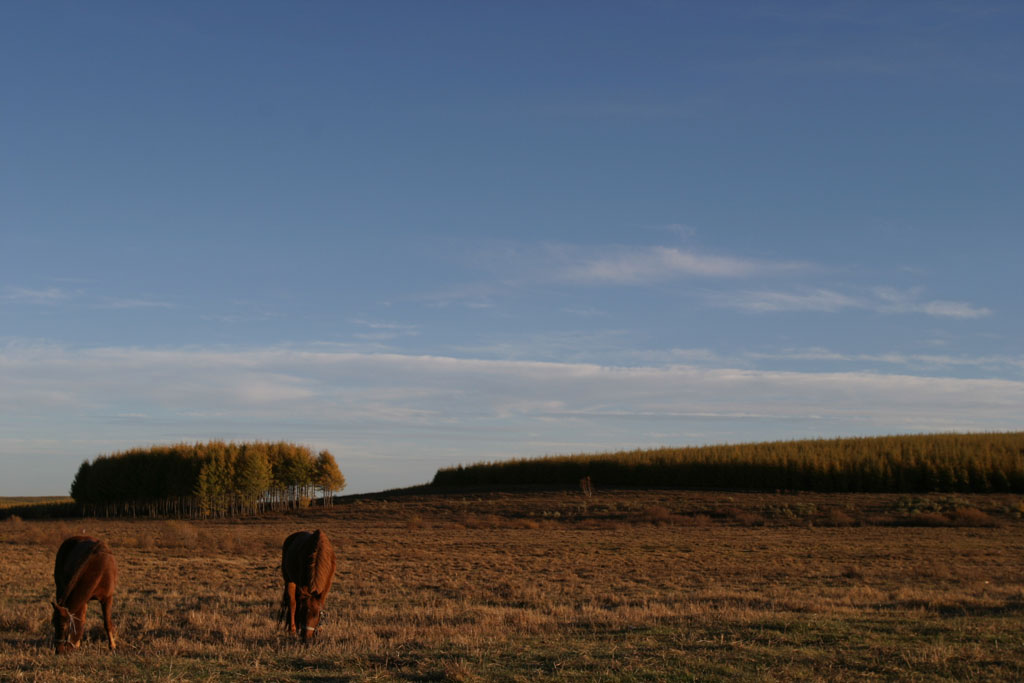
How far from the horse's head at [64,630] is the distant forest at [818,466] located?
2774 inches

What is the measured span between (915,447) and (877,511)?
2412 centimetres

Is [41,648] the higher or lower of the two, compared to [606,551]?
higher

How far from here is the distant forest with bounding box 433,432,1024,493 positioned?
69750 mm

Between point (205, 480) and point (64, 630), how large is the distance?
74.6 metres

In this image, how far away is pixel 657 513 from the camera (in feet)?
195

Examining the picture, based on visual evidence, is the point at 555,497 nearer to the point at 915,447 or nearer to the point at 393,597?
the point at 915,447

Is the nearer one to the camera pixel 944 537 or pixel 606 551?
pixel 606 551

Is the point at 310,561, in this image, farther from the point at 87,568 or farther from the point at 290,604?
the point at 87,568

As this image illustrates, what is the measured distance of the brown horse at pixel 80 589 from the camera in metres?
11.2

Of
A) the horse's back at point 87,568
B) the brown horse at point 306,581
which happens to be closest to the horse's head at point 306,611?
the brown horse at point 306,581

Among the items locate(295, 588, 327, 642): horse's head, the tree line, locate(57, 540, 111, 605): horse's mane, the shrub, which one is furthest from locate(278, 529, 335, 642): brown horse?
the tree line

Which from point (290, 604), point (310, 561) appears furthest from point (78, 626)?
point (310, 561)

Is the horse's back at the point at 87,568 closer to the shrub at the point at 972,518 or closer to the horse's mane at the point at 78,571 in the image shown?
the horse's mane at the point at 78,571

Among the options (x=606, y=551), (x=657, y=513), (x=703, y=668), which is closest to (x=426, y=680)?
(x=703, y=668)
